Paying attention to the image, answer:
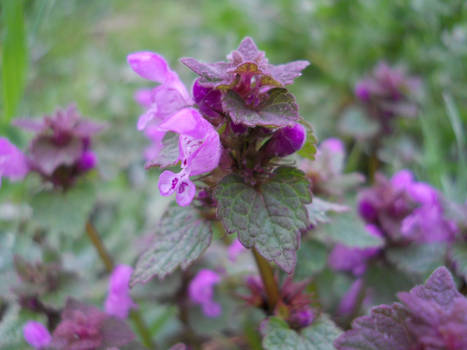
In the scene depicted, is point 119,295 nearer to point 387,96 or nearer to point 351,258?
point 351,258

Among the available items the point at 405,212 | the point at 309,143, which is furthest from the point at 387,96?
the point at 309,143

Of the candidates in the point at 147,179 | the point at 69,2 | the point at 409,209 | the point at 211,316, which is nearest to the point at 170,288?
the point at 211,316

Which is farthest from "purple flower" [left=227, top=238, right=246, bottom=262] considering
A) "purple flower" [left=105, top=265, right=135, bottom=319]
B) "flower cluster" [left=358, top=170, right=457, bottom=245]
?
"flower cluster" [left=358, top=170, right=457, bottom=245]

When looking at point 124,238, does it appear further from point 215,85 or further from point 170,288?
point 215,85

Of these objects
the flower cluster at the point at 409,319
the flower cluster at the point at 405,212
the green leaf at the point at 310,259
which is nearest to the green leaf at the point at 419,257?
the flower cluster at the point at 405,212

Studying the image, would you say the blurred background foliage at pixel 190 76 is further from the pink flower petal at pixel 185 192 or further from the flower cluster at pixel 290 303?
the pink flower petal at pixel 185 192

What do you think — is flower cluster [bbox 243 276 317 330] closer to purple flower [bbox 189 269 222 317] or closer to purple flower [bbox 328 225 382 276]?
purple flower [bbox 189 269 222 317]
